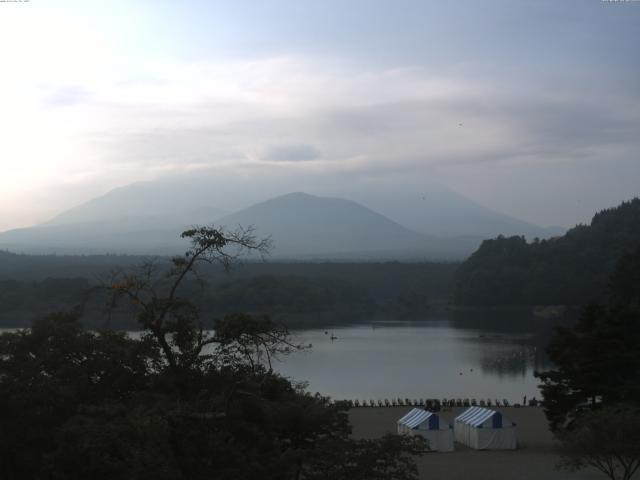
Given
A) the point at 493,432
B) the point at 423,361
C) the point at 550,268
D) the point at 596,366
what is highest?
the point at 550,268

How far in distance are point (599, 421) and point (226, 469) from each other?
5824 mm

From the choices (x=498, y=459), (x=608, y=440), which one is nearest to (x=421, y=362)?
(x=498, y=459)

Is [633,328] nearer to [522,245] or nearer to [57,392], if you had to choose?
[57,392]

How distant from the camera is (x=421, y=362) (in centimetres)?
3089

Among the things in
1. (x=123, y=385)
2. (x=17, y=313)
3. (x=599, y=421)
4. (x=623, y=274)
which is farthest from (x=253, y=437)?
(x=17, y=313)

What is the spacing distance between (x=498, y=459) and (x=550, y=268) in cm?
4876

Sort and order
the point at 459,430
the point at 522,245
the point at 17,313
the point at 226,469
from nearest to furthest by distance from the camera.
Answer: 1. the point at 226,469
2. the point at 459,430
3. the point at 17,313
4. the point at 522,245

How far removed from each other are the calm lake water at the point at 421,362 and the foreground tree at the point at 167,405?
1342 cm

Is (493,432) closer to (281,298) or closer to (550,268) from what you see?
(281,298)

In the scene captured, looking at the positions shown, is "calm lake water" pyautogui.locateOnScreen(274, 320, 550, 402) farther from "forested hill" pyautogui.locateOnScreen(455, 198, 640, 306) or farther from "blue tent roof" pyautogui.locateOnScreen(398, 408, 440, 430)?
"forested hill" pyautogui.locateOnScreen(455, 198, 640, 306)

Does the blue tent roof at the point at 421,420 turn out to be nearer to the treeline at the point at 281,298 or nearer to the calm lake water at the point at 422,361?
the calm lake water at the point at 422,361

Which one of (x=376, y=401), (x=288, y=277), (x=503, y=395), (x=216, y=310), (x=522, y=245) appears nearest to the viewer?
(x=376, y=401)

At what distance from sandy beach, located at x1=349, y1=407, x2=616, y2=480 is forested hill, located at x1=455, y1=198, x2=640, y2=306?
1616 inches

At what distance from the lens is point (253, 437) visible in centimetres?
732
